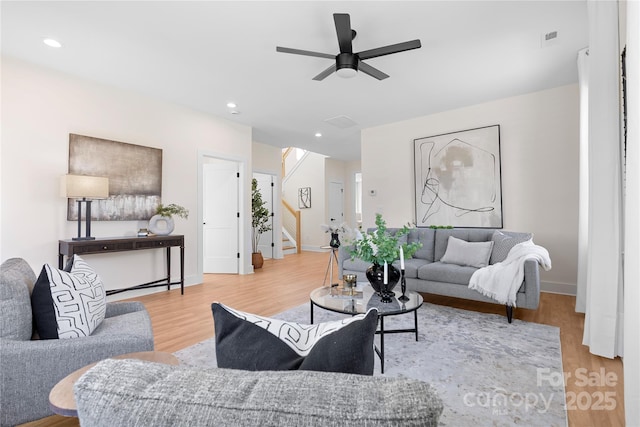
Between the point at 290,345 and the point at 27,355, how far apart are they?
1209mm

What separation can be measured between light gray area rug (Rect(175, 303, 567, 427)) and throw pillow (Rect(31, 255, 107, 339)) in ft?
2.68

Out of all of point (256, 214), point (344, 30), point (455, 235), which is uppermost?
point (344, 30)

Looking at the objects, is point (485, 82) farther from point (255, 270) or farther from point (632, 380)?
point (255, 270)

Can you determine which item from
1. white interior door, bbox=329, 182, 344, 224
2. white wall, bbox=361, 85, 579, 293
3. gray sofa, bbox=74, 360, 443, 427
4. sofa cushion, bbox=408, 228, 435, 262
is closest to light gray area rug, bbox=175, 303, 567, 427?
sofa cushion, bbox=408, 228, 435, 262

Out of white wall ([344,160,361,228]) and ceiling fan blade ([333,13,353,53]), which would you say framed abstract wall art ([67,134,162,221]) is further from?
white wall ([344,160,361,228])

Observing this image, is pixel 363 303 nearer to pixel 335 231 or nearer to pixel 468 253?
pixel 335 231

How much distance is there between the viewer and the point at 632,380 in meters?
1.18

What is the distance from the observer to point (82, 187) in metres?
3.35

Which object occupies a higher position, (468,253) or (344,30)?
(344,30)

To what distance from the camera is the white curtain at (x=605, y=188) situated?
222 cm

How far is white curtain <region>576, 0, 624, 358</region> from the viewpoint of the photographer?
7.30 ft

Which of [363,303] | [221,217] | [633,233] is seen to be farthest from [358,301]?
[221,217]

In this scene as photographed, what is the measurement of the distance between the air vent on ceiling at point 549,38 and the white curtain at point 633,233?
2.05 meters

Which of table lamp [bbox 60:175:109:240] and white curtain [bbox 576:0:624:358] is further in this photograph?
table lamp [bbox 60:175:109:240]
